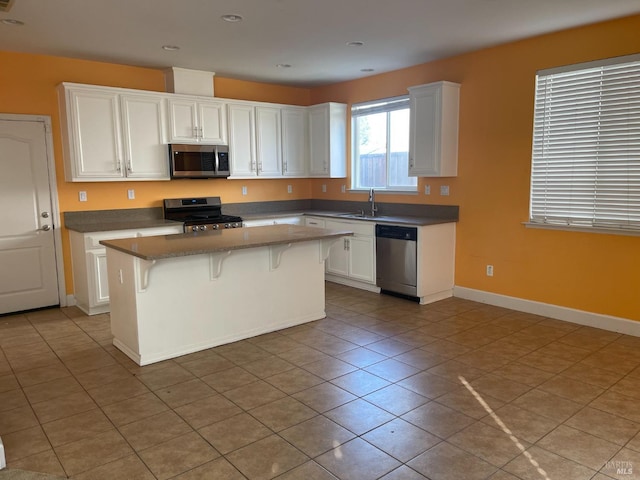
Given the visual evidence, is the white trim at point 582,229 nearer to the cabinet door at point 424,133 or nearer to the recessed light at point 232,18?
the cabinet door at point 424,133

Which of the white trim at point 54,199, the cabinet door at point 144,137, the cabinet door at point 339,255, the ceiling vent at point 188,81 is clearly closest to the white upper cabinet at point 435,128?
the cabinet door at point 339,255

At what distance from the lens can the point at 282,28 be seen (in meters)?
4.21

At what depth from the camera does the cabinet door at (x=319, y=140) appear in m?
6.66

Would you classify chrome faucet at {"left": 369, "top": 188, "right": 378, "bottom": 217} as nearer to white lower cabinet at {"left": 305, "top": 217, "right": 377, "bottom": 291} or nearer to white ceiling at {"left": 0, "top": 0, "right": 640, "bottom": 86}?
white lower cabinet at {"left": 305, "top": 217, "right": 377, "bottom": 291}

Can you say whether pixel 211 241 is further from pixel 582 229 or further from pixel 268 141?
pixel 582 229

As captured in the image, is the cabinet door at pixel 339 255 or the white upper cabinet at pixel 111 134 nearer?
the white upper cabinet at pixel 111 134

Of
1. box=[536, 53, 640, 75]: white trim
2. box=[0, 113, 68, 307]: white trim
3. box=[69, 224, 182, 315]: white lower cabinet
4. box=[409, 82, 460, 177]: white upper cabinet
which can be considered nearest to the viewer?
box=[536, 53, 640, 75]: white trim

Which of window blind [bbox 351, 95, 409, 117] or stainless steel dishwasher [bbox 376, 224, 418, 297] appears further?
window blind [bbox 351, 95, 409, 117]

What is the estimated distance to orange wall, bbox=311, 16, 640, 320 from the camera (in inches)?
166

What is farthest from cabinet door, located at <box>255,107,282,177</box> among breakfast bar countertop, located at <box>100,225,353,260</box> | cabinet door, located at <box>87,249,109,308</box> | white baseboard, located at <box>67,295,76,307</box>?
white baseboard, located at <box>67,295,76,307</box>

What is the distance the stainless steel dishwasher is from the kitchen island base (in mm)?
1116

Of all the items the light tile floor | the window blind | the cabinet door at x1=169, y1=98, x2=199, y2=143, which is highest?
the window blind

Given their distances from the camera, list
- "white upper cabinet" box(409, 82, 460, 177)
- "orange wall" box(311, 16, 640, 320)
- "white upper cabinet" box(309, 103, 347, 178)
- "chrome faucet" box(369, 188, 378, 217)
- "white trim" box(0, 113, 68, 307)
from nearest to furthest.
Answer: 1. "orange wall" box(311, 16, 640, 320)
2. "white trim" box(0, 113, 68, 307)
3. "white upper cabinet" box(409, 82, 460, 177)
4. "chrome faucet" box(369, 188, 378, 217)
5. "white upper cabinet" box(309, 103, 347, 178)

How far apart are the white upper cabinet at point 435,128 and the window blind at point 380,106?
18.7 inches
